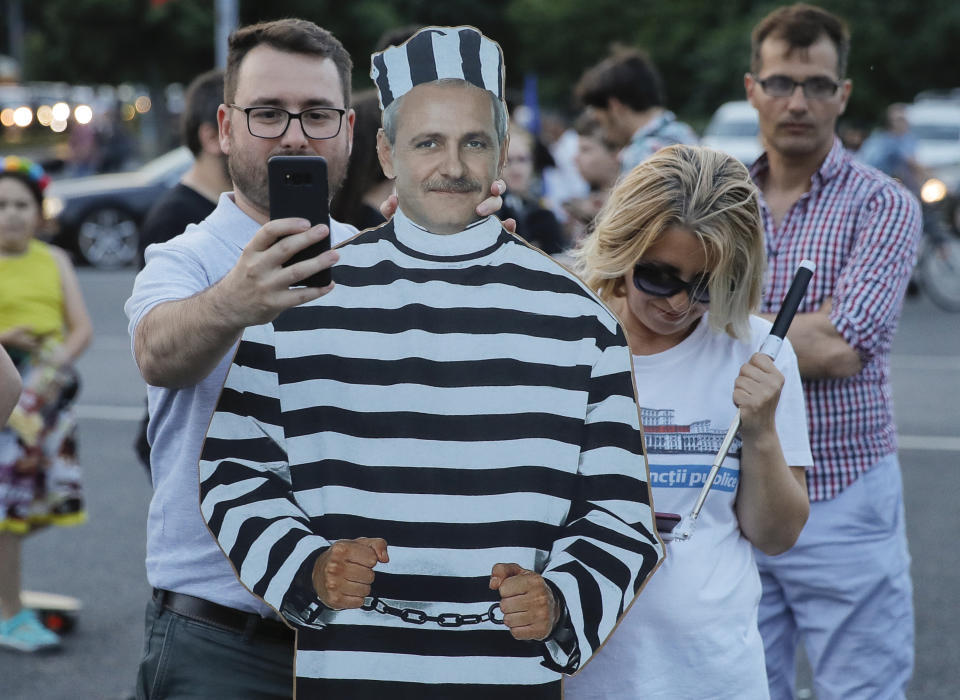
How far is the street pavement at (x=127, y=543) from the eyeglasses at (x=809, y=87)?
225 centimetres

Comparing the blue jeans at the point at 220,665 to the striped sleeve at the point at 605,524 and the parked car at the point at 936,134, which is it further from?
the parked car at the point at 936,134

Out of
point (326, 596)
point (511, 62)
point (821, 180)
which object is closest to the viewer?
point (326, 596)

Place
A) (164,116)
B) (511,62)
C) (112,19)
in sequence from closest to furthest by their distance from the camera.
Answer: (112,19)
(164,116)
(511,62)

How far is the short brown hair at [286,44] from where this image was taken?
2266 millimetres

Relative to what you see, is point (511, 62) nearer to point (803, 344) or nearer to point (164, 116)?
point (164, 116)

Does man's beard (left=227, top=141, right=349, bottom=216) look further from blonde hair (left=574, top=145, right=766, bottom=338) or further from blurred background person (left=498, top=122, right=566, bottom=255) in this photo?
blurred background person (left=498, top=122, right=566, bottom=255)

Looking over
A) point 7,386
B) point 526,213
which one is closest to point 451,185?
point 7,386

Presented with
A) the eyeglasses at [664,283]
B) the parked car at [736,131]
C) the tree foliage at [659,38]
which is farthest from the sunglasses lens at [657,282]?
the tree foliage at [659,38]

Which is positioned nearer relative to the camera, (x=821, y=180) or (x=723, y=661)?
(x=723, y=661)

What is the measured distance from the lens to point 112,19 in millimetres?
26172

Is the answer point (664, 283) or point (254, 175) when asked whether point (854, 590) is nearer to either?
point (664, 283)

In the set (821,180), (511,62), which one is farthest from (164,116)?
(821,180)

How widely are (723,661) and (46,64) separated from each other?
106 feet

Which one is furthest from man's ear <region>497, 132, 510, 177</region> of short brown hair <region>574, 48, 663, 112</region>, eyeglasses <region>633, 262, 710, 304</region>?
short brown hair <region>574, 48, 663, 112</region>
